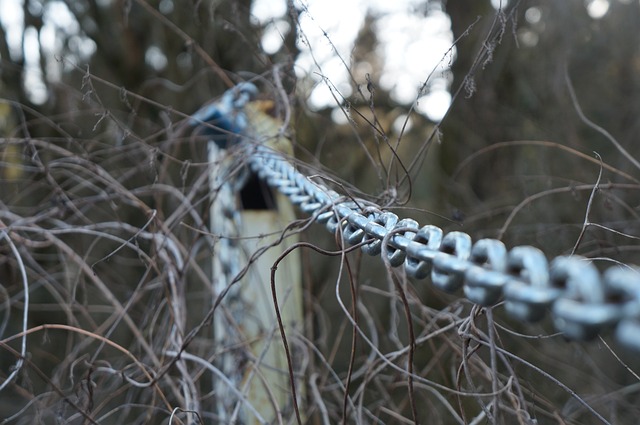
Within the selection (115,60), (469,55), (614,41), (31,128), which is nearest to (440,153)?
(469,55)

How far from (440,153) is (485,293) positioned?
3983 mm

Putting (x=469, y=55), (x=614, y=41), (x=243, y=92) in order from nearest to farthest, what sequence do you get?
(x=243, y=92) → (x=469, y=55) → (x=614, y=41)

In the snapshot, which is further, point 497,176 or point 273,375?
point 497,176

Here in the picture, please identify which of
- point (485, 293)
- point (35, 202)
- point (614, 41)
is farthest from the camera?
point (614, 41)

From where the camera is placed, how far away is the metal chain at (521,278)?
0.38 m

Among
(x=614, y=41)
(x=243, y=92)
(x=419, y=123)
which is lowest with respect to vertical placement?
(x=243, y=92)

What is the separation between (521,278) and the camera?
0.46m

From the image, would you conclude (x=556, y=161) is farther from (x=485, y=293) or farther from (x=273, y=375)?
(x=485, y=293)

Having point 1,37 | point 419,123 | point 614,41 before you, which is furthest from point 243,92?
point 614,41

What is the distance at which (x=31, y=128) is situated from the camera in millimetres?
3580

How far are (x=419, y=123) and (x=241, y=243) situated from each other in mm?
2790

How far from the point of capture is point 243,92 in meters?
1.46

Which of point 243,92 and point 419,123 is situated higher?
point 419,123

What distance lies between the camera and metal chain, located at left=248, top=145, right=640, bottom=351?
1.26 feet
